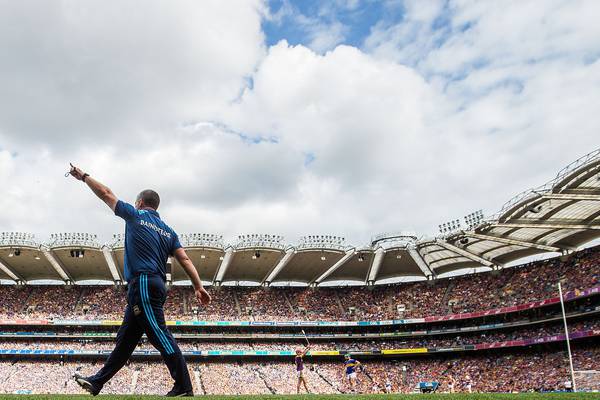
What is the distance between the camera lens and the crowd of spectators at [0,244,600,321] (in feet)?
153

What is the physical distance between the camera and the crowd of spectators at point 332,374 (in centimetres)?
3972

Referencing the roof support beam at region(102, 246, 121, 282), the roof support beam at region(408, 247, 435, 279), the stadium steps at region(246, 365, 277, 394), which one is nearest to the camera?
the stadium steps at region(246, 365, 277, 394)

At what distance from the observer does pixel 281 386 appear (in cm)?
4341

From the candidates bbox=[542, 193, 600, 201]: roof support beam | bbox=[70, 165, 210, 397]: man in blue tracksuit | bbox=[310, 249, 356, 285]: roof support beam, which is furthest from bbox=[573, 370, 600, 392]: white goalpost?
bbox=[70, 165, 210, 397]: man in blue tracksuit

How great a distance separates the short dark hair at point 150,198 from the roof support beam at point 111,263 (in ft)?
132

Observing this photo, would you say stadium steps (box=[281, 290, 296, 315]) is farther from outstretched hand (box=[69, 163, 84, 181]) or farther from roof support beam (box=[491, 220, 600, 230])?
outstretched hand (box=[69, 163, 84, 181])

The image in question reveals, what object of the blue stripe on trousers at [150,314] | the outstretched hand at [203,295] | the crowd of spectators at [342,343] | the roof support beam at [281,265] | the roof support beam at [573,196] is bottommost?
the blue stripe on trousers at [150,314]

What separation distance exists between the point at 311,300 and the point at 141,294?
4968 cm

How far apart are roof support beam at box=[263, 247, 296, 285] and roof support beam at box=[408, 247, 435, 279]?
33.8ft

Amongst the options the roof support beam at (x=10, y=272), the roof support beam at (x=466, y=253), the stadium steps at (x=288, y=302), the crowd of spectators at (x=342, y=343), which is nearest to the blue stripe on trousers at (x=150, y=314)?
the roof support beam at (x=466, y=253)

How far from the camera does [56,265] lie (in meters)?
46.5

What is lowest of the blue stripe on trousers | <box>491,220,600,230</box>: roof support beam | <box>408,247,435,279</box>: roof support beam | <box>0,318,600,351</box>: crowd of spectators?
the blue stripe on trousers

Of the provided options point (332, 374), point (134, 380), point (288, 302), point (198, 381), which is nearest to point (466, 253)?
point (332, 374)

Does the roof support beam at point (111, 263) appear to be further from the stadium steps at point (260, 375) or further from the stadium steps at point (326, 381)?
the stadium steps at point (326, 381)
